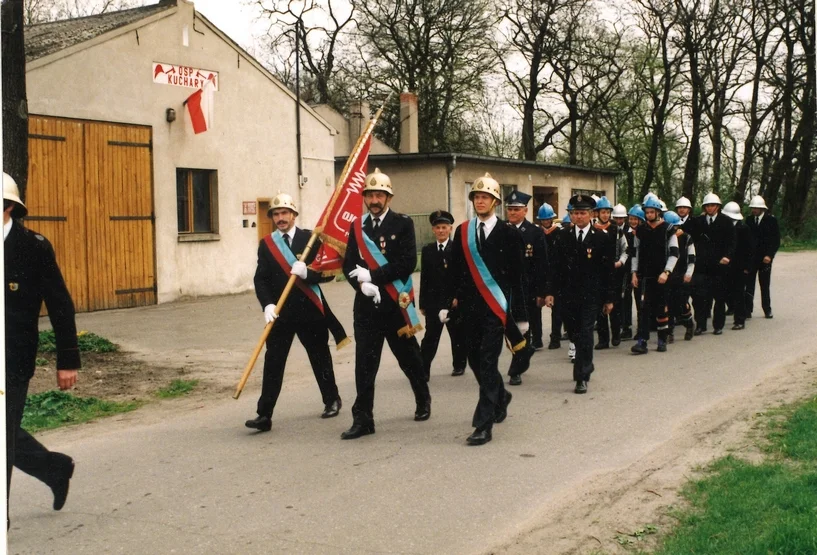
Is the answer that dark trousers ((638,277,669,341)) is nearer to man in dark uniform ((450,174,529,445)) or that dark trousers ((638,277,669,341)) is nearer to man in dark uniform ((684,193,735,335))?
man in dark uniform ((684,193,735,335))

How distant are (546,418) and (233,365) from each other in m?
4.88

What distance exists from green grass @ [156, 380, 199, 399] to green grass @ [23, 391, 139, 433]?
1.50 feet

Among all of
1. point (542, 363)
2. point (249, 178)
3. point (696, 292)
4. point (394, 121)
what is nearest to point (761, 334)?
point (696, 292)

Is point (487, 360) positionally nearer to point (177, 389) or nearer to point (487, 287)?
point (487, 287)

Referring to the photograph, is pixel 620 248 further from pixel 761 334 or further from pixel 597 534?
pixel 597 534

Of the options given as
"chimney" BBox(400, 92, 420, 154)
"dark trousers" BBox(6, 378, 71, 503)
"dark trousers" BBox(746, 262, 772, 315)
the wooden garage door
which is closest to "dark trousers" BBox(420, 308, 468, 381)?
"dark trousers" BBox(6, 378, 71, 503)

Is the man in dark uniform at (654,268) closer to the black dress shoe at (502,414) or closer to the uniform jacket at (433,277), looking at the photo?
the uniform jacket at (433,277)

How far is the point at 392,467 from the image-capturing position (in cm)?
618

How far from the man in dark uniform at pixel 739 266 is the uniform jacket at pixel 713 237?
18 centimetres

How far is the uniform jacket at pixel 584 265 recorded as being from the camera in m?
9.15

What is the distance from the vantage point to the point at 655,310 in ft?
38.4

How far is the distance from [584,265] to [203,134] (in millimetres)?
12234

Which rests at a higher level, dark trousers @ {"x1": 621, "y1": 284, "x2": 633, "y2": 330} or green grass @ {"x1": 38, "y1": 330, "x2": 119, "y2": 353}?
dark trousers @ {"x1": 621, "y1": 284, "x2": 633, "y2": 330}

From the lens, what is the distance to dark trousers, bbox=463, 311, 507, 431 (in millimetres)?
6816
